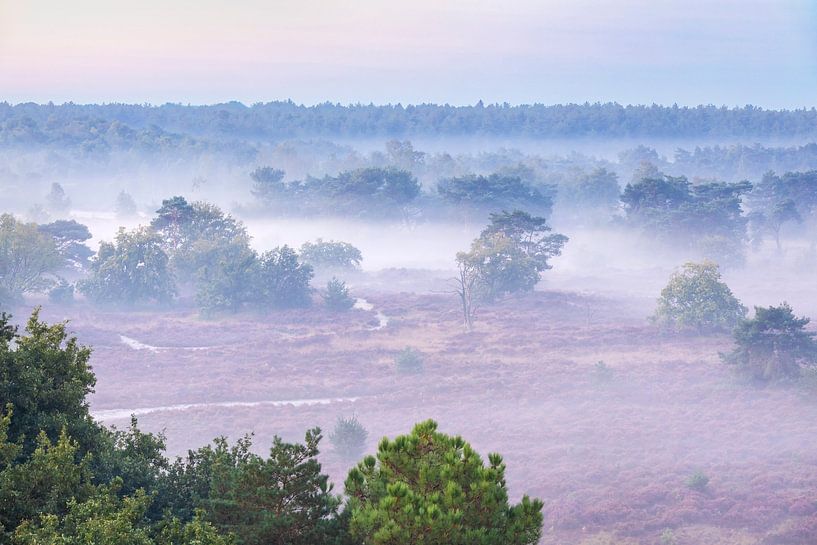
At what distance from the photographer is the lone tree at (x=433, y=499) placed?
11.7 metres

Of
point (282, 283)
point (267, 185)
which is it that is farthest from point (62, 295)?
point (267, 185)

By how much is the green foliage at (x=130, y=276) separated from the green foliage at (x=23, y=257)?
3.19 m

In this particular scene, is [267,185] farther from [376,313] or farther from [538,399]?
[538,399]

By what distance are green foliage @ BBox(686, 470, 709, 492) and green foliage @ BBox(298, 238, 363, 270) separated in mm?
57401

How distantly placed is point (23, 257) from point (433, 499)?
62.8 meters

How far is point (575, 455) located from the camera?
35250 mm

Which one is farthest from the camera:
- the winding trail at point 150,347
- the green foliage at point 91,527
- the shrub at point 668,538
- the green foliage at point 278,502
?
the winding trail at point 150,347

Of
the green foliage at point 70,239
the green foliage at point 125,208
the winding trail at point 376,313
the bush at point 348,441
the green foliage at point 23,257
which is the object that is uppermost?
the green foliage at point 125,208

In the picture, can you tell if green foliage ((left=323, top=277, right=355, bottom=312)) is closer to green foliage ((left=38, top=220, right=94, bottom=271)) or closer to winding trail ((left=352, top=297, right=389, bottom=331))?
winding trail ((left=352, top=297, right=389, bottom=331))

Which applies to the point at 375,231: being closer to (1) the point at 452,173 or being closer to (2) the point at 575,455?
(1) the point at 452,173

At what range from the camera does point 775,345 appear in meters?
44.4

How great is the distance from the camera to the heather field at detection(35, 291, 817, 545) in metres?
29.2

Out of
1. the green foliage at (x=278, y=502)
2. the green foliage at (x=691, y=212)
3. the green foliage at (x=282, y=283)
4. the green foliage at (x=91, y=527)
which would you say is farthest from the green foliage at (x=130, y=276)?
the green foliage at (x=91, y=527)

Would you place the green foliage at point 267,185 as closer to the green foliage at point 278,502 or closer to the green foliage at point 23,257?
the green foliage at point 23,257
